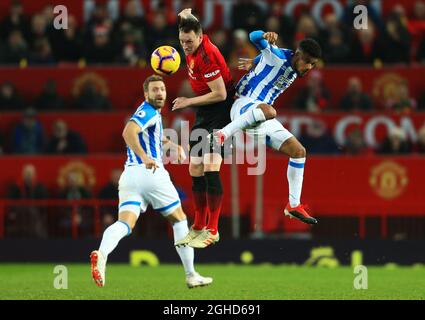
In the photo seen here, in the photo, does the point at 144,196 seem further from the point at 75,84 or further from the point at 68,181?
the point at 75,84

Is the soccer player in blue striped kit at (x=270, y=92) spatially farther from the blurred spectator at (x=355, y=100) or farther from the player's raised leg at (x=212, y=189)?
the blurred spectator at (x=355, y=100)

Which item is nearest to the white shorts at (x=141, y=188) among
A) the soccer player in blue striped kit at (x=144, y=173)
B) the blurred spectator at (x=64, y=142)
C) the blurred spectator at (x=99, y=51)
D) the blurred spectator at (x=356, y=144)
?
the soccer player in blue striped kit at (x=144, y=173)

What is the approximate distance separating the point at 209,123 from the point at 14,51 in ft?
32.7

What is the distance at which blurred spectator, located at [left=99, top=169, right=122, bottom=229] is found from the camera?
1955cm

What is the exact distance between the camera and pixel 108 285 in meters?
14.6

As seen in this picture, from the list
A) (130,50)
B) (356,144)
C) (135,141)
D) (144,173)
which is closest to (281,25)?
(130,50)

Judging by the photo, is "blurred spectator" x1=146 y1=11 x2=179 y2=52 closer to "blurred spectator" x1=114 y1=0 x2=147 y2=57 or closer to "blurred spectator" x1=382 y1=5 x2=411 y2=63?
"blurred spectator" x1=114 y1=0 x2=147 y2=57

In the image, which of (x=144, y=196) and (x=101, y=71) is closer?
(x=144, y=196)

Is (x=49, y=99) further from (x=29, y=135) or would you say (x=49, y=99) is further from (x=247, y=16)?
(x=247, y=16)

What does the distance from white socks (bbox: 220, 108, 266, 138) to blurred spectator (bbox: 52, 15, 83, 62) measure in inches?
395

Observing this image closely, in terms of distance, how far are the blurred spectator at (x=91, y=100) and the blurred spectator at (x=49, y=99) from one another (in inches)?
14.9

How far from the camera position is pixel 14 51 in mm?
22297

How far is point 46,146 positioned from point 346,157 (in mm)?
5421

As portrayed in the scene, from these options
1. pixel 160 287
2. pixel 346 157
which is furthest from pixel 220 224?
pixel 160 287
